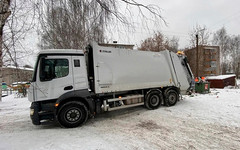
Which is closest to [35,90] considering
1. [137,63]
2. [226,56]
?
[137,63]

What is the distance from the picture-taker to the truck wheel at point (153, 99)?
4.94m

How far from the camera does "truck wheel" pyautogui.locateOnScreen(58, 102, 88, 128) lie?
342cm

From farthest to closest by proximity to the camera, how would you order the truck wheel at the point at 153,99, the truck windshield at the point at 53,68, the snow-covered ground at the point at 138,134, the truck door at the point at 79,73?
1. the truck wheel at the point at 153,99
2. the truck door at the point at 79,73
3. the truck windshield at the point at 53,68
4. the snow-covered ground at the point at 138,134

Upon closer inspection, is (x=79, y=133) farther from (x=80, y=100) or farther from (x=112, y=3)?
(x=112, y=3)

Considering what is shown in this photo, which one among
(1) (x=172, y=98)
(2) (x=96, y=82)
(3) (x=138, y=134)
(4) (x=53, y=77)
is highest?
(4) (x=53, y=77)

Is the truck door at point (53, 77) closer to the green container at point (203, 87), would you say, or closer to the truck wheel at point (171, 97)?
the truck wheel at point (171, 97)

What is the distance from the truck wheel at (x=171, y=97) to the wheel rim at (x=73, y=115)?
404cm

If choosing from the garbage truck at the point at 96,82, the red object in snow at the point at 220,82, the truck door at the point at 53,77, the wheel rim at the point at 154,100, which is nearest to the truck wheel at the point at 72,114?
the garbage truck at the point at 96,82

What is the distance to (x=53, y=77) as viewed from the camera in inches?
131

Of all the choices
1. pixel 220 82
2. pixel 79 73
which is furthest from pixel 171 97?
pixel 220 82

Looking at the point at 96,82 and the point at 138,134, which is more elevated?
the point at 96,82

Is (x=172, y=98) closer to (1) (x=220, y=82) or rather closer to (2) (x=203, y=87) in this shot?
(2) (x=203, y=87)

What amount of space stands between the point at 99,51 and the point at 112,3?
163 cm

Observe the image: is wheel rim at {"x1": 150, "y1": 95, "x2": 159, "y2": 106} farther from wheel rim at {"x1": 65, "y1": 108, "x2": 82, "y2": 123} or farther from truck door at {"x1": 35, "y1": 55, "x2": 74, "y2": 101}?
truck door at {"x1": 35, "y1": 55, "x2": 74, "y2": 101}
